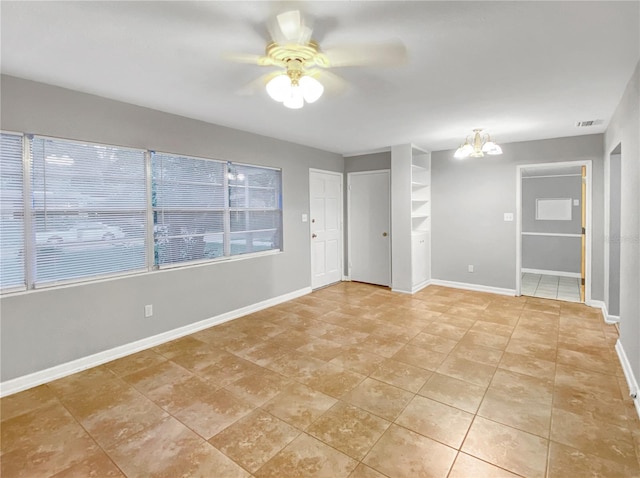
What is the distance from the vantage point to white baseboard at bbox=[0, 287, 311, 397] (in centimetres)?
250

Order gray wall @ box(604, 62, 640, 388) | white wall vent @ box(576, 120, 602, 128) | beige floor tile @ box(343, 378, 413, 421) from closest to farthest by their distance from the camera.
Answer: beige floor tile @ box(343, 378, 413, 421)
gray wall @ box(604, 62, 640, 388)
white wall vent @ box(576, 120, 602, 128)

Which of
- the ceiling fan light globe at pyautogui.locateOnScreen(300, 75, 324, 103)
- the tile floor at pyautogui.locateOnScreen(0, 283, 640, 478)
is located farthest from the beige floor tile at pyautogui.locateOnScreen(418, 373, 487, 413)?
the ceiling fan light globe at pyautogui.locateOnScreen(300, 75, 324, 103)

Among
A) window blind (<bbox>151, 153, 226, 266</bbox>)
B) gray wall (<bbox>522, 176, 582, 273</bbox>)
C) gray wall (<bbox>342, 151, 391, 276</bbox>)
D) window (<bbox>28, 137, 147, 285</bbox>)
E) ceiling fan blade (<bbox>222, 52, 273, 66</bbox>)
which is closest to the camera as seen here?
ceiling fan blade (<bbox>222, 52, 273, 66</bbox>)

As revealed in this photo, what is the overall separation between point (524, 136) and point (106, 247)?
5313 mm

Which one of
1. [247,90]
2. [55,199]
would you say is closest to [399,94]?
[247,90]

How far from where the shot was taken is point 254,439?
1951 millimetres

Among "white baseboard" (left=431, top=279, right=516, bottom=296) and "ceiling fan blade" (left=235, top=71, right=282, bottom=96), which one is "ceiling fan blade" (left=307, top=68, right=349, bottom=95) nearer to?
"ceiling fan blade" (left=235, top=71, right=282, bottom=96)

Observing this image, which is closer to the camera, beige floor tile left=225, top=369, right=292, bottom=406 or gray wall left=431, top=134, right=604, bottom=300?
beige floor tile left=225, top=369, right=292, bottom=406

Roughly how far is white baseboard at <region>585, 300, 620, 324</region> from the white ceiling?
2325 mm

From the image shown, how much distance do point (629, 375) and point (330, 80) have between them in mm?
3262

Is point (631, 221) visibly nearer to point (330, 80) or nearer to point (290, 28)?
point (330, 80)

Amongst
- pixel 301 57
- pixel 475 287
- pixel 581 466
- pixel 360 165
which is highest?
pixel 360 165

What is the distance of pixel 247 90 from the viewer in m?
2.75

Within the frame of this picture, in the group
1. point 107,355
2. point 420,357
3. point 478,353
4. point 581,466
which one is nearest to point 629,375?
point 478,353
